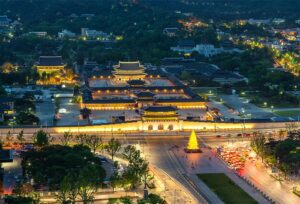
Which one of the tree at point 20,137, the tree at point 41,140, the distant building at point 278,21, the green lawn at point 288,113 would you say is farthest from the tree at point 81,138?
the distant building at point 278,21

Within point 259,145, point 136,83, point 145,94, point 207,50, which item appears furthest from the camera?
point 207,50

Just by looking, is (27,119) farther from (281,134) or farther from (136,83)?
(281,134)

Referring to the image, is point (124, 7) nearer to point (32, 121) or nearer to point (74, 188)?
point (32, 121)

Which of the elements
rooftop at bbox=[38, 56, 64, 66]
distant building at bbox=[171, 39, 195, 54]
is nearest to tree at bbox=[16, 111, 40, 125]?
rooftop at bbox=[38, 56, 64, 66]

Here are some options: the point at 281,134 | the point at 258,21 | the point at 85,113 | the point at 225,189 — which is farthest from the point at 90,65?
the point at 258,21

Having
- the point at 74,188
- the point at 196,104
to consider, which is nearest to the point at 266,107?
the point at 196,104

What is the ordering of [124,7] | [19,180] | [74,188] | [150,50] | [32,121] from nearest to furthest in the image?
[74,188]
[19,180]
[32,121]
[150,50]
[124,7]

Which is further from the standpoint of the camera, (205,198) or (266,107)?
(266,107)
